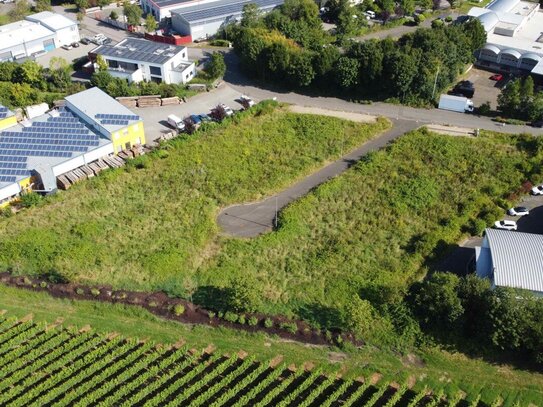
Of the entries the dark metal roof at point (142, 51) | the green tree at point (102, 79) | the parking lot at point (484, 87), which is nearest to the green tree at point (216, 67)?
the dark metal roof at point (142, 51)

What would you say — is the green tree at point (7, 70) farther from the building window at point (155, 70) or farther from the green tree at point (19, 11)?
the green tree at point (19, 11)

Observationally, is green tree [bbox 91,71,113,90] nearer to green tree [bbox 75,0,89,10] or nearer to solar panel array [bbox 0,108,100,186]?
solar panel array [bbox 0,108,100,186]

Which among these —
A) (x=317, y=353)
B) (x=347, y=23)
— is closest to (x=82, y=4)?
(x=347, y=23)

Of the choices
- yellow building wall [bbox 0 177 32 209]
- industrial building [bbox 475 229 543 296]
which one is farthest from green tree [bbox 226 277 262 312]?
yellow building wall [bbox 0 177 32 209]

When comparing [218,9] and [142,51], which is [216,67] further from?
[218,9]

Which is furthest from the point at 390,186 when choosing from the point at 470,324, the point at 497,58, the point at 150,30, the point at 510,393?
the point at 150,30

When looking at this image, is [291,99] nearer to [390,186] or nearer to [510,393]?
[390,186]
